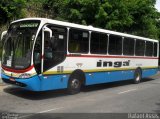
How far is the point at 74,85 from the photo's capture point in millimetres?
14047

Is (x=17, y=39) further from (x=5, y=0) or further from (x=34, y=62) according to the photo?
(x=5, y=0)

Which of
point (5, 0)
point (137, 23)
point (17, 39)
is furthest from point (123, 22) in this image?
point (17, 39)

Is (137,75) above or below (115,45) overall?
below

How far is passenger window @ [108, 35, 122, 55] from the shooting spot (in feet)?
54.3

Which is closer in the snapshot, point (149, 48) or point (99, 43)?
point (99, 43)

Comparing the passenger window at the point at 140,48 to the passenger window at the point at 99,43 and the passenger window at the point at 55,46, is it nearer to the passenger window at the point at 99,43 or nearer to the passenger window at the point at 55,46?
the passenger window at the point at 99,43

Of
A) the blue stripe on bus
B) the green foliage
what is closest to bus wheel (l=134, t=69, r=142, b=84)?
the blue stripe on bus

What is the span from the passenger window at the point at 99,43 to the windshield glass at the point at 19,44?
3538 mm

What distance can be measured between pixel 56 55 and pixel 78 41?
1.63 meters

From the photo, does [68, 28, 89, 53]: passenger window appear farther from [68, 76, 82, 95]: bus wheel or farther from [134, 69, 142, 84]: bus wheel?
[134, 69, 142, 84]: bus wheel

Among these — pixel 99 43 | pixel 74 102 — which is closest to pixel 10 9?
pixel 99 43

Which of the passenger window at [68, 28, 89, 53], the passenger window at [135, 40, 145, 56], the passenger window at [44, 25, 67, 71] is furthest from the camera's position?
the passenger window at [135, 40, 145, 56]

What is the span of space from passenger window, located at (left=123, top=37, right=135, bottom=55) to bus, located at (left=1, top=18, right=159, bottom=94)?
968 mm

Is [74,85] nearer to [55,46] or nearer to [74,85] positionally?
[74,85]
